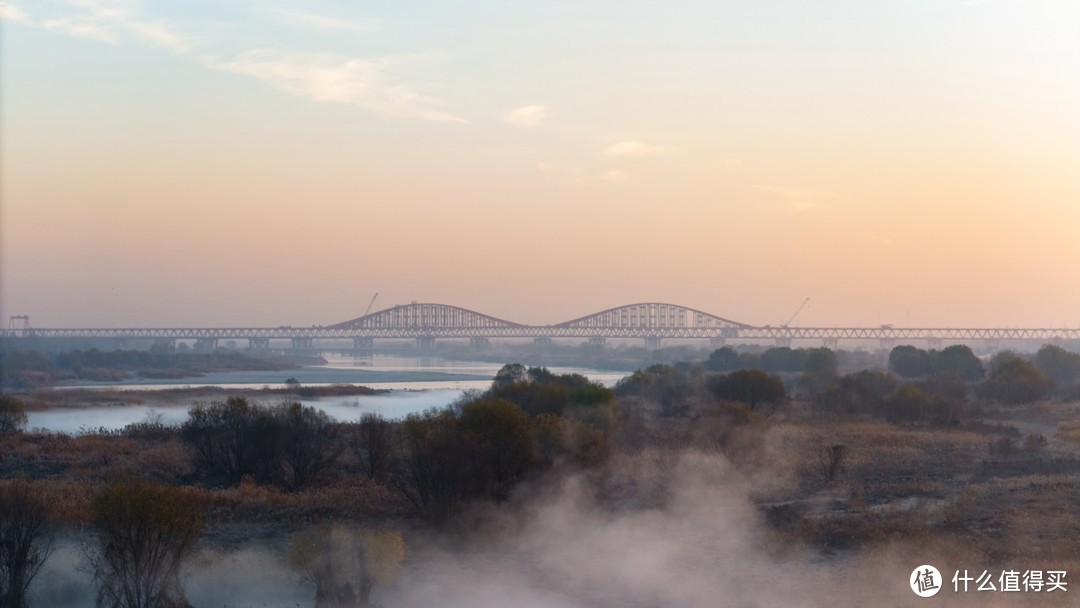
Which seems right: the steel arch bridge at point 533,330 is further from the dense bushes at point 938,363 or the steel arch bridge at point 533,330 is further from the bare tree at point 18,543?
the bare tree at point 18,543

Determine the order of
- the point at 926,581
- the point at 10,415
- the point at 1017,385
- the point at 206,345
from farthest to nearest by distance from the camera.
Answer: the point at 206,345, the point at 1017,385, the point at 10,415, the point at 926,581

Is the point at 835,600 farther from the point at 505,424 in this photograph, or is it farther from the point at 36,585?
the point at 36,585

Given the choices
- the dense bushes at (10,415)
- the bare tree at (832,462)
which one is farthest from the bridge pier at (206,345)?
the bare tree at (832,462)

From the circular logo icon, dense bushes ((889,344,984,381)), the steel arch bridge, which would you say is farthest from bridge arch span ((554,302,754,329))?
the circular logo icon

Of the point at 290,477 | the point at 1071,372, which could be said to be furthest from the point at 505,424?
the point at 1071,372

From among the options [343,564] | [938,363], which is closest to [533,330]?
[938,363]

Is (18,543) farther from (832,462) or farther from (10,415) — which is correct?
(10,415)
